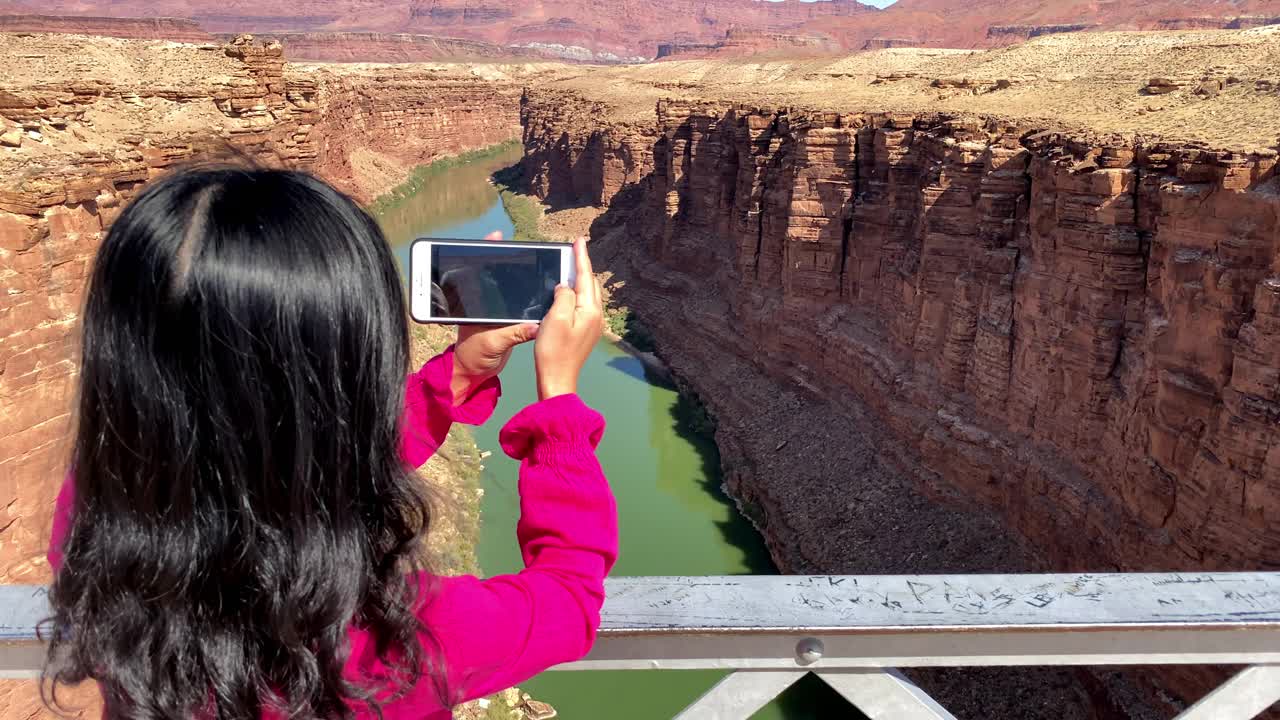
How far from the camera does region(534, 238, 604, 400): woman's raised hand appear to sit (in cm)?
174

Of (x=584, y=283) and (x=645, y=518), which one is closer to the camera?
(x=584, y=283)

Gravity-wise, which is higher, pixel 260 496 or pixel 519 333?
pixel 519 333

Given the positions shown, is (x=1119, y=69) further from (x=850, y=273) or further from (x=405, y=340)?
(x=405, y=340)

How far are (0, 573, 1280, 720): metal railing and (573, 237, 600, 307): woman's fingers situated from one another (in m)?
0.56

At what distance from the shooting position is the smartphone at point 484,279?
2.16 metres

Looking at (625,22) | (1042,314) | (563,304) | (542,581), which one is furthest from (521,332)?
(625,22)

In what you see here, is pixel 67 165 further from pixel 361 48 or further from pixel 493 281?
pixel 361 48

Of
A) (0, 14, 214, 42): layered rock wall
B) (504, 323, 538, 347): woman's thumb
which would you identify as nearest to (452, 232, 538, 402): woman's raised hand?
(504, 323, 538, 347): woman's thumb

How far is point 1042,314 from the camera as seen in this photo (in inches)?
474

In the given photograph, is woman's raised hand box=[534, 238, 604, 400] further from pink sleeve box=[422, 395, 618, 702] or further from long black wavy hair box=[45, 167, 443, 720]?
long black wavy hair box=[45, 167, 443, 720]

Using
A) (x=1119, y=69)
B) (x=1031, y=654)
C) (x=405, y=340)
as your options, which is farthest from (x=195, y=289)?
(x=1119, y=69)

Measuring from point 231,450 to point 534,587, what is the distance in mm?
515

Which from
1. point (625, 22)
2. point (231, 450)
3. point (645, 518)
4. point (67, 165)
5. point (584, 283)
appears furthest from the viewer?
point (625, 22)

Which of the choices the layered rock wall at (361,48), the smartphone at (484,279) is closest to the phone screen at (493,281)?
the smartphone at (484,279)
